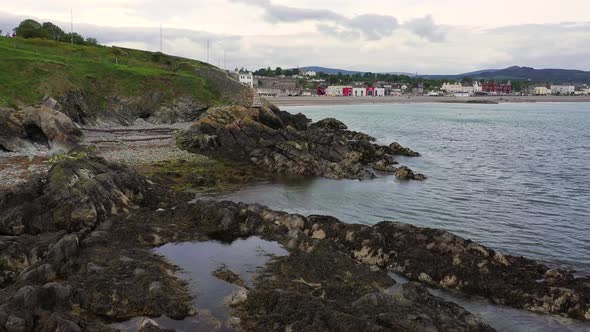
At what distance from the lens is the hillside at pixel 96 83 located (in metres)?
59.7

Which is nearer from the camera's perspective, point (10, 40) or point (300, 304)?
point (300, 304)

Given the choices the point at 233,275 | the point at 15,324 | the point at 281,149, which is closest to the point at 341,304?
the point at 233,275

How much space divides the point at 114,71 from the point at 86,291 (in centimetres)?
6769

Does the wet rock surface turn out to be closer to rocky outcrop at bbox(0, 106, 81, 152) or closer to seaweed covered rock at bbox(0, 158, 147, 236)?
seaweed covered rock at bbox(0, 158, 147, 236)

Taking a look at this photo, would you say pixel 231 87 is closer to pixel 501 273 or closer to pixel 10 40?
pixel 10 40

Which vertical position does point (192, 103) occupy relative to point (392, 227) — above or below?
above

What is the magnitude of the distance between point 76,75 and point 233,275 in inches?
2487

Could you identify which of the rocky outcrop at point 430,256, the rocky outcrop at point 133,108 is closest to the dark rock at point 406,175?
the rocky outcrop at point 430,256

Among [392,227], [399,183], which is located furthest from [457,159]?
Answer: [392,227]

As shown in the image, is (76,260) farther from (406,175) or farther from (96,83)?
(96,83)

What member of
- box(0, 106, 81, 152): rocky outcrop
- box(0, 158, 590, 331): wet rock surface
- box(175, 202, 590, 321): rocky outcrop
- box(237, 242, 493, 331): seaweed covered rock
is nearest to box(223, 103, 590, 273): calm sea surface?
box(175, 202, 590, 321): rocky outcrop

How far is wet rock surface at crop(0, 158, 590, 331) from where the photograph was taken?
43.9 feet

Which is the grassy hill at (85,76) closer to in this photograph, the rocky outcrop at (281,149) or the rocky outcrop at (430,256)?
the rocky outcrop at (281,149)

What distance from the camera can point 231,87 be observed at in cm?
8775
